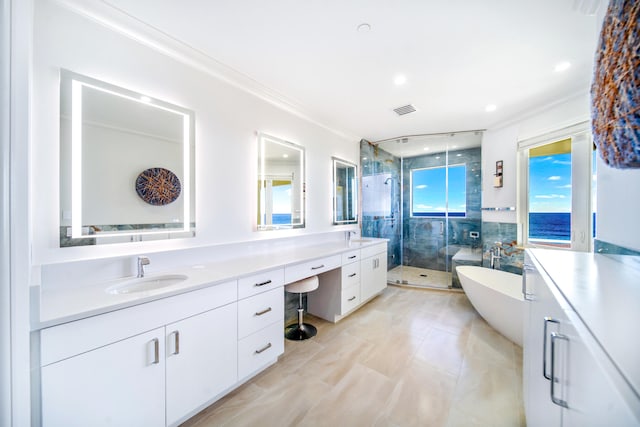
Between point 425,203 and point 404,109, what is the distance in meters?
2.63

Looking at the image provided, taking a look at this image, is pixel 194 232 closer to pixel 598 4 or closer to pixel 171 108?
pixel 171 108

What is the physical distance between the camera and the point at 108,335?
1.07 m

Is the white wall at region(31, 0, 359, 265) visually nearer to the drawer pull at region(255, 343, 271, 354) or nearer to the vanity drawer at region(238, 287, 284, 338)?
the vanity drawer at region(238, 287, 284, 338)

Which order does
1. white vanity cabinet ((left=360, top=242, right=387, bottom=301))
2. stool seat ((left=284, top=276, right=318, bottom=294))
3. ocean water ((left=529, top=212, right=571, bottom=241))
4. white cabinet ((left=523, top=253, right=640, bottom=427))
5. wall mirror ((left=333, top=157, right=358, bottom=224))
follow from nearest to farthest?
white cabinet ((left=523, top=253, right=640, bottom=427)), stool seat ((left=284, top=276, right=318, bottom=294)), ocean water ((left=529, top=212, right=571, bottom=241)), white vanity cabinet ((left=360, top=242, right=387, bottom=301)), wall mirror ((left=333, top=157, right=358, bottom=224))

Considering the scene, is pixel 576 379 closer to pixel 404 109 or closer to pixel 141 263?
pixel 141 263

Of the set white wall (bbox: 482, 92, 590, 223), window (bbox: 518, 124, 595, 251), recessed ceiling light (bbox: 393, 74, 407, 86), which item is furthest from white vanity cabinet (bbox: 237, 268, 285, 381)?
white wall (bbox: 482, 92, 590, 223)

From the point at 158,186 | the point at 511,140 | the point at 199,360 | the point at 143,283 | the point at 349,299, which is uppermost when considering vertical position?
the point at 511,140

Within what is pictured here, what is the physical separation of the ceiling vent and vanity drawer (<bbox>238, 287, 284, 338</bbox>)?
2.44 meters

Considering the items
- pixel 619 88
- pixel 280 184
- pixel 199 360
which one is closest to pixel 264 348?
pixel 199 360

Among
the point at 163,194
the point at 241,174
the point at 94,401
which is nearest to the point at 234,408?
the point at 94,401

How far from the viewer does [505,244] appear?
3.28 metres

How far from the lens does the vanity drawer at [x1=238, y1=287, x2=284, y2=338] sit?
5.38 feet

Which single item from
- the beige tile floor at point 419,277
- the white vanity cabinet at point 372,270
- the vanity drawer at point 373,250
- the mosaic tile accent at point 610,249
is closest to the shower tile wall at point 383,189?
the beige tile floor at point 419,277

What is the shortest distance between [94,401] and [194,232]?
1056 mm
